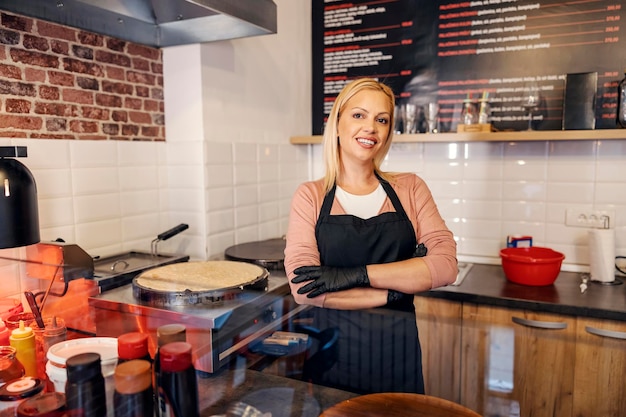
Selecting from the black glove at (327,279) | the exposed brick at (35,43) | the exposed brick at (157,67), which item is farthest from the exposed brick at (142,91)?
the black glove at (327,279)

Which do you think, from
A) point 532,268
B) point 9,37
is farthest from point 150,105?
point 532,268

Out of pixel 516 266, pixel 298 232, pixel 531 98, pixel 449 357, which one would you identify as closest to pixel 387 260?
pixel 298 232

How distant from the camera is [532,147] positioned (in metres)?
2.59

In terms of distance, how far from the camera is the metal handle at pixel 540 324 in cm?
197

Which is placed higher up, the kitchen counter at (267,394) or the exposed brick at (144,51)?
the exposed brick at (144,51)

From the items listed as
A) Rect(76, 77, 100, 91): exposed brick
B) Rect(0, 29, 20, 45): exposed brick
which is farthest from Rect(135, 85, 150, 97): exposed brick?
Rect(0, 29, 20, 45): exposed brick

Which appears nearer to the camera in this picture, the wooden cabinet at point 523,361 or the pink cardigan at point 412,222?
the pink cardigan at point 412,222

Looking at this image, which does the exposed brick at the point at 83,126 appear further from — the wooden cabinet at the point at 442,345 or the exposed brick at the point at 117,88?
the wooden cabinet at the point at 442,345

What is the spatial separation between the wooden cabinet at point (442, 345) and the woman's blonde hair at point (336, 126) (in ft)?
2.39

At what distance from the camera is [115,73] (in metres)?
2.05

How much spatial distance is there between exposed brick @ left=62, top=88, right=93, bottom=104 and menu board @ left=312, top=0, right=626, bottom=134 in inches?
60.6

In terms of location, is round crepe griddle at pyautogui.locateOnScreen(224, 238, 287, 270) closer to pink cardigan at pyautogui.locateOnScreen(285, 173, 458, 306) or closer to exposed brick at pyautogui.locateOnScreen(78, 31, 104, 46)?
pink cardigan at pyautogui.locateOnScreen(285, 173, 458, 306)

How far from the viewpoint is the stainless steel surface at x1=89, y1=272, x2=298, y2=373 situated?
139 centimetres

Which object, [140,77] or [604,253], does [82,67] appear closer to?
[140,77]
